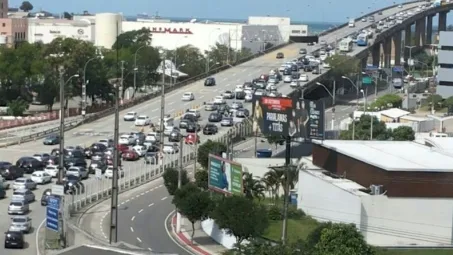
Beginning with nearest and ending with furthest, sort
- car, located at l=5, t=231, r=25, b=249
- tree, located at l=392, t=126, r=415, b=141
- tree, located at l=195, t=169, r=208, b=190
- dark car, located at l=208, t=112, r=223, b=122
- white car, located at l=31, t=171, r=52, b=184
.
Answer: car, located at l=5, t=231, r=25, b=249
tree, located at l=195, t=169, r=208, b=190
white car, located at l=31, t=171, r=52, b=184
tree, located at l=392, t=126, r=415, b=141
dark car, located at l=208, t=112, r=223, b=122

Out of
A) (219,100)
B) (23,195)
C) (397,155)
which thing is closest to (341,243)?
(397,155)

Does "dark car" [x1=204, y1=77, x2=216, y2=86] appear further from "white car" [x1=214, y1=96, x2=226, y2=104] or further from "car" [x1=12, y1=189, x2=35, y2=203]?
"car" [x1=12, y1=189, x2=35, y2=203]

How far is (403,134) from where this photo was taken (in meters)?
59.6

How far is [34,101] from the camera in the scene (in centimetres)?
8181

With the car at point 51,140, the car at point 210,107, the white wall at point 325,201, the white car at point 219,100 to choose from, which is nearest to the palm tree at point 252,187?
the white wall at point 325,201

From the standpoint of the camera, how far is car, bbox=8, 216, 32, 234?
123 ft

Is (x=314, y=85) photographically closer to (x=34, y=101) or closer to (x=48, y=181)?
(x=34, y=101)

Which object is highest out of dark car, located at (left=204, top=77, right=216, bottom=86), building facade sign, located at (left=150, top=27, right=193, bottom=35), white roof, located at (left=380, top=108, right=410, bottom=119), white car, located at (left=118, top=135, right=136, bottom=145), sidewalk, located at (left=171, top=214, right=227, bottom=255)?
building facade sign, located at (left=150, top=27, right=193, bottom=35)

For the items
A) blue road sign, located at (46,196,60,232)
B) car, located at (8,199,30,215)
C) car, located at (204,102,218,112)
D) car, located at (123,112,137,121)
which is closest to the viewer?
blue road sign, located at (46,196,60,232)

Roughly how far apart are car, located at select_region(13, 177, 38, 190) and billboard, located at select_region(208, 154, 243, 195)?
356 inches

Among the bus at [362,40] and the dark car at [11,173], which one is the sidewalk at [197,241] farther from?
the bus at [362,40]

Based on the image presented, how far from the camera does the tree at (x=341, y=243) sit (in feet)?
101

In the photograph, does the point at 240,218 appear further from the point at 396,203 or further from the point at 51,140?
the point at 51,140

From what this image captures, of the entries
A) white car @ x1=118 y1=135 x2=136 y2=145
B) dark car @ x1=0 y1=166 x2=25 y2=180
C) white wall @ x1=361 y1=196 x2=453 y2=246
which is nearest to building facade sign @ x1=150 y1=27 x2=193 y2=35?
white car @ x1=118 y1=135 x2=136 y2=145
